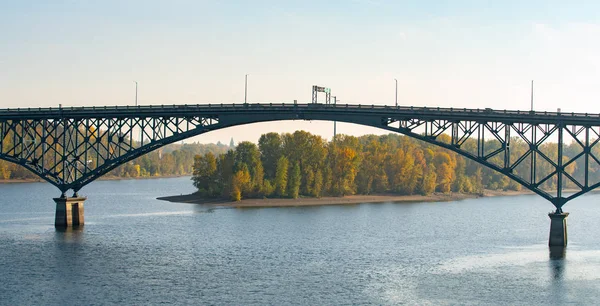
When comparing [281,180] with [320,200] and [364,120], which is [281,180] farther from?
[364,120]

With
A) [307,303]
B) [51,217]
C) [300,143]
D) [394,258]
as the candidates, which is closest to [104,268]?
[307,303]

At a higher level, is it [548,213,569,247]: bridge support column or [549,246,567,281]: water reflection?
[548,213,569,247]: bridge support column

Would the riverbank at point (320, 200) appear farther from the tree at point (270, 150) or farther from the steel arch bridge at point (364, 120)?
the steel arch bridge at point (364, 120)

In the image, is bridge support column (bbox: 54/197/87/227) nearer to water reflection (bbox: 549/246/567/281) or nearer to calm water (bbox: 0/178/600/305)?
calm water (bbox: 0/178/600/305)

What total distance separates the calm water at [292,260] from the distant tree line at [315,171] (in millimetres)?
29321

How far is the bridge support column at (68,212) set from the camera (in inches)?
3866

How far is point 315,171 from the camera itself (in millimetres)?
162750

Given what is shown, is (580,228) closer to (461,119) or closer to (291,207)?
(461,119)

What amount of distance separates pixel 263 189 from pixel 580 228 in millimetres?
64038

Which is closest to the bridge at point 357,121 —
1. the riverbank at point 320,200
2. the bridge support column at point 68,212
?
the bridge support column at point 68,212

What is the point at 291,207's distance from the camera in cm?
14075

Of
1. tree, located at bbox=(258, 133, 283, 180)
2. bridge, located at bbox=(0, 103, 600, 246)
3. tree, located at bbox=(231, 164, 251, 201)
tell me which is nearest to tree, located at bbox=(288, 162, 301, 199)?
tree, located at bbox=(258, 133, 283, 180)

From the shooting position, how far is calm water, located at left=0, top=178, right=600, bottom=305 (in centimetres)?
5875

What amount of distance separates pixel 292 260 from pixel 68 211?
38.3 m
